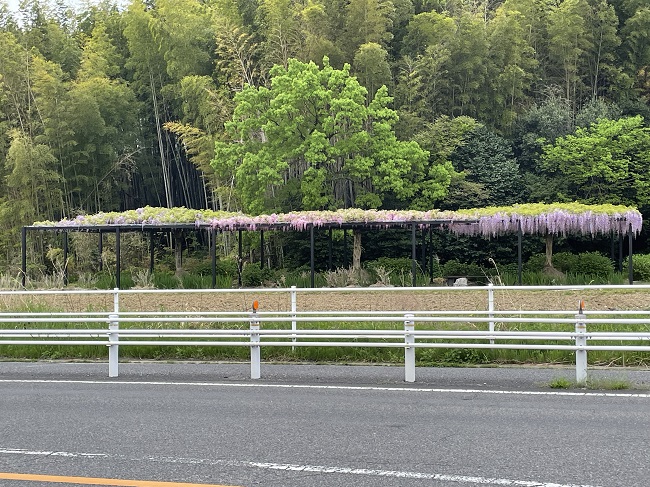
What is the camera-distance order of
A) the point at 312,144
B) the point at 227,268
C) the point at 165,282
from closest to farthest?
the point at 165,282
the point at 312,144
the point at 227,268

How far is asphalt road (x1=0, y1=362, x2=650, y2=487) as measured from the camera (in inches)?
194

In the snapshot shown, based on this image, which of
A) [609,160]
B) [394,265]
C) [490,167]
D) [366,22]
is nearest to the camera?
[394,265]

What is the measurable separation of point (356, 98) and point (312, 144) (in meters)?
2.65

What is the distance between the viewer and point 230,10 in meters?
37.0

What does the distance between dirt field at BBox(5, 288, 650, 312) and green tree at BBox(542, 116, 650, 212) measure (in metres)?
13.9

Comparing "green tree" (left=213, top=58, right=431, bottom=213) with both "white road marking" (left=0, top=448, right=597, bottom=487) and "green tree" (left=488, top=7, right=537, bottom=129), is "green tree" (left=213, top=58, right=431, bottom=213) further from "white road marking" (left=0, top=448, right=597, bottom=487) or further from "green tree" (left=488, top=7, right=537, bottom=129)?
"white road marking" (left=0, top=448, right=597, bottom=487)

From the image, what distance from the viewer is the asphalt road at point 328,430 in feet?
16.2

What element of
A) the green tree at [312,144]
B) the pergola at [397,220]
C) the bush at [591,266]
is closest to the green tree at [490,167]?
the green tree at [312,144]

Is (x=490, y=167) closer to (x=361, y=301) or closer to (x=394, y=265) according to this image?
(x=394, y=265)

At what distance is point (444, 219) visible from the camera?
24078 millimetres

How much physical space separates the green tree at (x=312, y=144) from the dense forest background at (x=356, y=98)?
124 millimetres

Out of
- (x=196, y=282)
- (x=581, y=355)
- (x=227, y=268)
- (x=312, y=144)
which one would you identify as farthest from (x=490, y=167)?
(x=581, y=355)

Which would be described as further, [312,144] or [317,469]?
[312,144]

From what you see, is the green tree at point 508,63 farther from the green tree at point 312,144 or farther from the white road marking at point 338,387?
the white road marking at point 338,387
